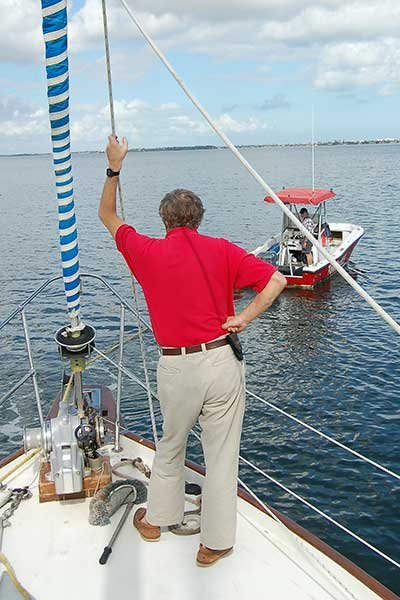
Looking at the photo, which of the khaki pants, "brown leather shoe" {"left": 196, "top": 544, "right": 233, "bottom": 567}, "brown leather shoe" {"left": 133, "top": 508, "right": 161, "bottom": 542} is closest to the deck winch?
"brown leather shoe" {"left": 133, "top": 508, "right": 161, "bottom": 542}

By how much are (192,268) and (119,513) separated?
1880mm

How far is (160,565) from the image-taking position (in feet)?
11.6

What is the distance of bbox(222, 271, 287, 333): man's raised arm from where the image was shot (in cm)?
327

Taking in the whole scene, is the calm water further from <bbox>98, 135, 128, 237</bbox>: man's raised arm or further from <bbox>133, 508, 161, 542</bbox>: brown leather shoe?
<bbox>98, 135, 128, 237</bbox>: man's raised arm

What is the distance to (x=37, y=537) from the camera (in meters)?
3.83

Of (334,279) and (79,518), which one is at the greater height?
(79,518)

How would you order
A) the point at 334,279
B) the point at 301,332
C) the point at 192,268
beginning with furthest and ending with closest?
the point at 334,279, the point at 301,332, the point at 192,268

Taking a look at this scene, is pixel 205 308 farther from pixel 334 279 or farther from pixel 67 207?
pixel 334 279

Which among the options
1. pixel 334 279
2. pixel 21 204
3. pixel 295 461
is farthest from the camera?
pixel 21 204

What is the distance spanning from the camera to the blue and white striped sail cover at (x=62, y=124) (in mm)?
3527

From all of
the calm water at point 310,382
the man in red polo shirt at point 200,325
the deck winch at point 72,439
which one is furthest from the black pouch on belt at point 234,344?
the calm water at point 310,382

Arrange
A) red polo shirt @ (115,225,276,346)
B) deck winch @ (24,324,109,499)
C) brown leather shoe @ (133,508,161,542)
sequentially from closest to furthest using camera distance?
red polo shirt @ (115,225,276,346), brown leather shoe @ (133,508,161,542), deck winch @ (24,324,109,499)

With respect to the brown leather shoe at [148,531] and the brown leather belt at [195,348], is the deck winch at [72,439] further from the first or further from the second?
the brown leather belt at [195,348]

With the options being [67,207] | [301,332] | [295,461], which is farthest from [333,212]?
[67,207]
